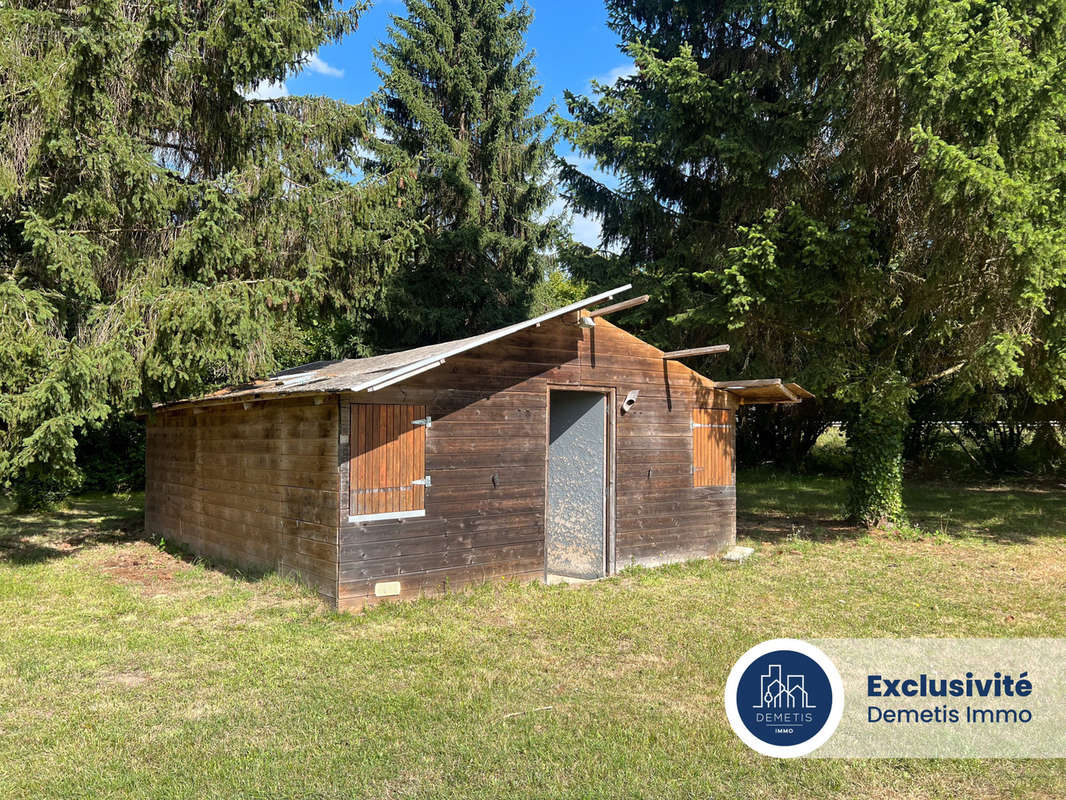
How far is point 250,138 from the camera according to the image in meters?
12.2

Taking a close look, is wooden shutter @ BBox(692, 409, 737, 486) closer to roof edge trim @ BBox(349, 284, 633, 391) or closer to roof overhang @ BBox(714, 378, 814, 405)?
roof overhang @ BBox(714, 378, 814, 405)

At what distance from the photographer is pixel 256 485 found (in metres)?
A: 9.02

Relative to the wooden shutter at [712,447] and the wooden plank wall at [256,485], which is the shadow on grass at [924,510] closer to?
the wooden shutter at [712,447]

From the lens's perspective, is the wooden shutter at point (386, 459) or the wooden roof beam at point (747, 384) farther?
the wooden roof beam at point (747, 384)

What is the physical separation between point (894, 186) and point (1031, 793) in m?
10.6

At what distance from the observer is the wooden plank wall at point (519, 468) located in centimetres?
775

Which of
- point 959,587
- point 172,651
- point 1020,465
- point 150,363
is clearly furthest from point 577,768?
point 1020,465

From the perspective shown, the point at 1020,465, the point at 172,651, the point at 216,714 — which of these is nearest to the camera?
the point at 216,714

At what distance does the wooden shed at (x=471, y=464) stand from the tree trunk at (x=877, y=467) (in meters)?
2.82

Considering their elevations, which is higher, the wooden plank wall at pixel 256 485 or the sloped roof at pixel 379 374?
the sloped roof at pixel 379 374

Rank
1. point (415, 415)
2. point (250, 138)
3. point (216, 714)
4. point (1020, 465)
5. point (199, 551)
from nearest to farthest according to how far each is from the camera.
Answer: point (216, 714) < point (415, 415) < point (199, 551) < point (250, 138) < point (1020, 465)

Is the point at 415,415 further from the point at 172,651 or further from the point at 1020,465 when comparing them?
the point at 1020,465
